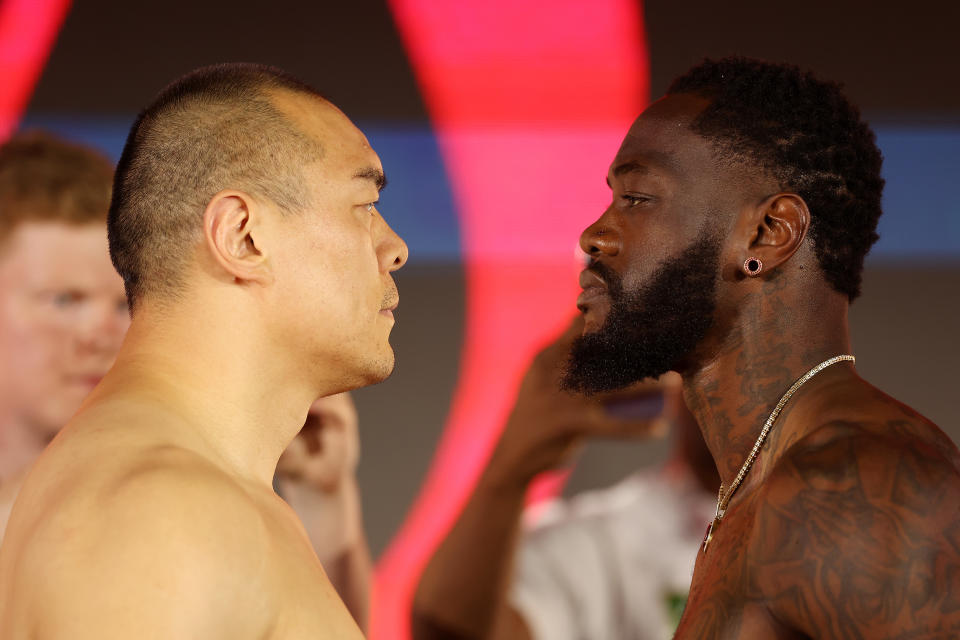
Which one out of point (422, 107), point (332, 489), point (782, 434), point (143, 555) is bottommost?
point (332, 489)

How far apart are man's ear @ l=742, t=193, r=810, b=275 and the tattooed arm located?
361 millimetres

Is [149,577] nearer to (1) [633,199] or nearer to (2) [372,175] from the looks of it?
(2) [372,175]

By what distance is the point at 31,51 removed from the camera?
424 cm

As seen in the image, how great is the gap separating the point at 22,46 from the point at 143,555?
3.55 meters

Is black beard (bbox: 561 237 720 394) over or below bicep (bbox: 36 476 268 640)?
over

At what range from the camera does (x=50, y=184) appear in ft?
9.14

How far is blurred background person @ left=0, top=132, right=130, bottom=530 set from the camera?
8.93 feet

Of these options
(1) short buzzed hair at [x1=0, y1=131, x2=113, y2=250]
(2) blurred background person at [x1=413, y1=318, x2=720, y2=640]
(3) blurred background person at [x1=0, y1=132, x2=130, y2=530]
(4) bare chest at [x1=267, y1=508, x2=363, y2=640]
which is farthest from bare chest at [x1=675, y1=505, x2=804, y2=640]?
(1) short buzzed hair at [x1=0, y1=131, x2=113, y2=250]

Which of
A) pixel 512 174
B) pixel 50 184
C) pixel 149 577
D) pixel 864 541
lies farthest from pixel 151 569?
pixel 512 174

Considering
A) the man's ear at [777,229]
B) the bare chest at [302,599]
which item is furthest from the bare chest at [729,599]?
the bare chest at [302,599]

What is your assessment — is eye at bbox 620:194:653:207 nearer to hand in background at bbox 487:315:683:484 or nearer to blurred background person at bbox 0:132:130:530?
hand in background at bbox 487:315:683:484

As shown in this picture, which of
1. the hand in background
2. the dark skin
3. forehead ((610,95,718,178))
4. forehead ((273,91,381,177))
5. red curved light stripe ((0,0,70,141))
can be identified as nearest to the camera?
the dark skin

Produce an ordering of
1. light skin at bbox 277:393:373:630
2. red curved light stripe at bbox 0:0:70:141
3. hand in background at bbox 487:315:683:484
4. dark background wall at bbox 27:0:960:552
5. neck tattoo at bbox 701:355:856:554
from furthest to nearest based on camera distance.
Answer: dark background wall at bbox 27:0:960:552 < red curved light stripe at bbox 0:0:70:141 < hand in background at bbox 487:315:683:484 < light skin at bbox 277:393:373:630 < neck tattoo at bbox 701:355:856:554

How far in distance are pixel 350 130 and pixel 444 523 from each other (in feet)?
8.61
